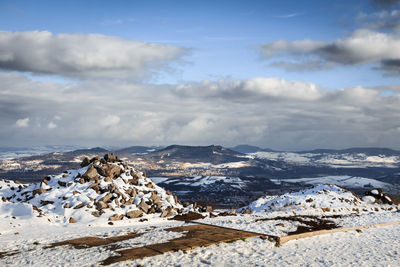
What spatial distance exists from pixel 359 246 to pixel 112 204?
2976cm

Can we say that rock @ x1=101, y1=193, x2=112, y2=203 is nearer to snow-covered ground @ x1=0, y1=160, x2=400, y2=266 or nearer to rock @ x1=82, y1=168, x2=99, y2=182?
snow-covered ground @ x1=0, y1=160, x2=400, y2=266

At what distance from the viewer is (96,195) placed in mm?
44688

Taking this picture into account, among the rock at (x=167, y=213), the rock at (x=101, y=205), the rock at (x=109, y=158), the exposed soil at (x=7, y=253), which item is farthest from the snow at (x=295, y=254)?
the rock at (x=109, y=158)

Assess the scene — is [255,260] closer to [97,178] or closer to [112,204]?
[112,204]

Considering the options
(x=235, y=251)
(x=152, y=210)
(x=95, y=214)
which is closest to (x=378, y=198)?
(x=152, y=210)

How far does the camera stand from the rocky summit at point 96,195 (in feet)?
131

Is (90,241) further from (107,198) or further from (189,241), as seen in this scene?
(107,198)

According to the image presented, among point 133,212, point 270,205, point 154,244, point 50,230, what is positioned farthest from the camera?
point 270,205

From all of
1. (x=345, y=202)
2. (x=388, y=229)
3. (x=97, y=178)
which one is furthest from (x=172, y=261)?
(x=345, y=202)

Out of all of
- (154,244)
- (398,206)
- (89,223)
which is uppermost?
(154,244)

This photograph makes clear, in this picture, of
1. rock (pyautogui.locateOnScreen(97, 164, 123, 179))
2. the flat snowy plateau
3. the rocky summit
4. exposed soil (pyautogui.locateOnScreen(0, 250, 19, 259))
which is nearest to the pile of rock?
the flat snowy plateau

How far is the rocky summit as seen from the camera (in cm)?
3988

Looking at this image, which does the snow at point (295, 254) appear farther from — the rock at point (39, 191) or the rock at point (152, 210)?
the rock at point (39, 191)

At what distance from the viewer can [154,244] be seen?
23.4 meters
